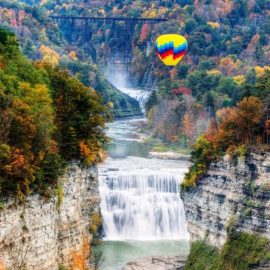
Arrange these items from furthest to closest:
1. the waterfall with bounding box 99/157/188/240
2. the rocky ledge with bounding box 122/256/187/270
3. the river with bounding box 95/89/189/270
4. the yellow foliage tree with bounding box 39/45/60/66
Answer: the yellow foliage tree with bounding box 39/45/60/66, the waterfall with bounding box 99/157/188/240, the river with bounding box 95/89/189/270, the rocky ledge with bounding box 122/256/187/270

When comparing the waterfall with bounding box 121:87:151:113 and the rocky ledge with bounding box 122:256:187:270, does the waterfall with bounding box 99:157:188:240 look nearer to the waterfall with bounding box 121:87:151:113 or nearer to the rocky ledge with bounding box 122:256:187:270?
the rocky ledge with bounding box 122:256:187:270

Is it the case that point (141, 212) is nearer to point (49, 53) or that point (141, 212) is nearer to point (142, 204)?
point (142, 204)

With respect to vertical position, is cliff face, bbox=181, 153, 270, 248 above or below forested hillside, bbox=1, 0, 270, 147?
below

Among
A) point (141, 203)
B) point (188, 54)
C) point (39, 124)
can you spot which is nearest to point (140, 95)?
point (188, 54)

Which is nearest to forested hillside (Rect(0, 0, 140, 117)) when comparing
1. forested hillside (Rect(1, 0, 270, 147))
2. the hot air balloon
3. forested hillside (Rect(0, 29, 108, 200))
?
forested hillside (Rect(1, 0, 270, 147))

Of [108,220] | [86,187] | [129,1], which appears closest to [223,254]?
[86,187]

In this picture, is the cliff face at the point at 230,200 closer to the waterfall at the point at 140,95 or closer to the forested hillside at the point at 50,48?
the forested hillside at the point at 50,48

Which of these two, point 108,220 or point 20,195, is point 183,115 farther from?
point 20,195

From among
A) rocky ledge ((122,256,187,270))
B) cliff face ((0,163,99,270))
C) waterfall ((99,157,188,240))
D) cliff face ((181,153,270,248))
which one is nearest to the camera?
cliff face ((0,163,99,270))
